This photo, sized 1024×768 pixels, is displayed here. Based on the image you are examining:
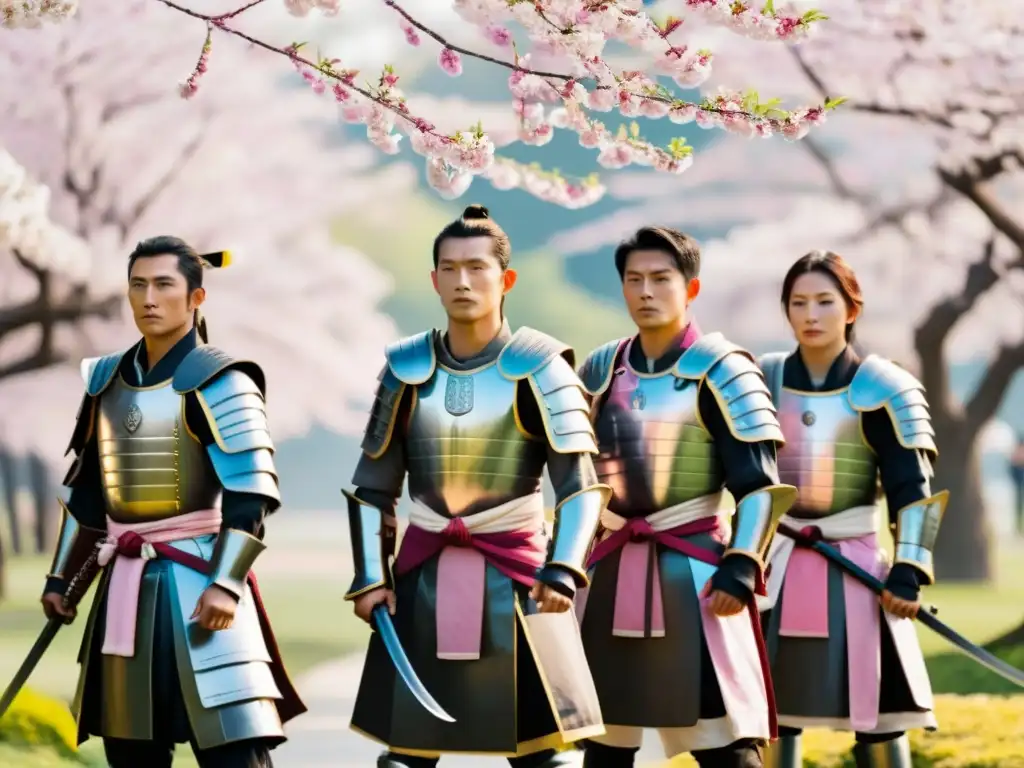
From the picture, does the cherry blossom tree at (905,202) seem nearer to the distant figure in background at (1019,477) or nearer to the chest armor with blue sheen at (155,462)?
the distant figure in background at (1019,477)

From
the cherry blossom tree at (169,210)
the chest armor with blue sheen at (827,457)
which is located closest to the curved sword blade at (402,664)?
the chest armor with blue sheen at (827,457)

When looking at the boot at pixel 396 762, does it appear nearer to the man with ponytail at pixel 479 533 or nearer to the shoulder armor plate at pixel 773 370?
the man with ponytail at pixel 479 533

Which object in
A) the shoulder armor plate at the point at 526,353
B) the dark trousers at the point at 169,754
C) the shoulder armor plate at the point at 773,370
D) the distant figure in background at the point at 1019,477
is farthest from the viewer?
the distant figure in background at the point at 1019,477

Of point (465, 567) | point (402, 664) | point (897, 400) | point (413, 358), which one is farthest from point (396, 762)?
point (897, 400)

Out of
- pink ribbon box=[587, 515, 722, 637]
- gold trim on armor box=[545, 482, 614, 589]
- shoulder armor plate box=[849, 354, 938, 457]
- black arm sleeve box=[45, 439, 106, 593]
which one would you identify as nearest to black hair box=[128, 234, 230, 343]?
black arm sleeve box=[45, 439, 106, 593]

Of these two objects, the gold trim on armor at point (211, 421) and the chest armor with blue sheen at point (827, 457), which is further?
the chest armor with blue sheen at point (827, 457)

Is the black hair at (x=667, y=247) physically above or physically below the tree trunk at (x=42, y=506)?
above

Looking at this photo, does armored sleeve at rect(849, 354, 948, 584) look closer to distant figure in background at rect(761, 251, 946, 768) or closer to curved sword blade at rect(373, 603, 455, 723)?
distant figure in background at rect(761, 251, 946, 768)

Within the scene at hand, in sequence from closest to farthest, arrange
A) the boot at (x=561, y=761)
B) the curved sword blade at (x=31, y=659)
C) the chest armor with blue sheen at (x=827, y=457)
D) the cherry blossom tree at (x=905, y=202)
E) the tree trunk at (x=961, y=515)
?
the boot at (x=561, y=761) → the curved sword blade at (x=31, y=659) → the chest armor with blue sheen at (x=827, y=457) → the cherry blossom tree at (x=905, y=202) → the tree trunk at (x=961, y=515)

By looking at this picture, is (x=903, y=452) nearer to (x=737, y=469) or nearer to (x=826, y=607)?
(x=826, y=607)

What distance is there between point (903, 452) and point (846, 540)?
366mm

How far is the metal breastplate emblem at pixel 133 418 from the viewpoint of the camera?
5152 mm

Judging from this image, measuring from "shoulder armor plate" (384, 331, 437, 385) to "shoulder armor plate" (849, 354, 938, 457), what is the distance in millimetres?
1764

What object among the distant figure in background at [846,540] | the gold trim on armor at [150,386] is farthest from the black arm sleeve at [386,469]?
the distant figure in background at [846,540]
